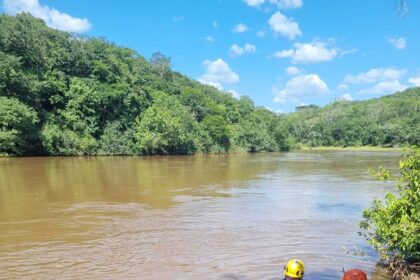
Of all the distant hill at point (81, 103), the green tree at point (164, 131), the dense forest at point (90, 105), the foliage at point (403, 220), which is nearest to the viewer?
the foliage at point (403, 220)

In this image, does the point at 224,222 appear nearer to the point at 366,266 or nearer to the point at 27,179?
the point at 366,266

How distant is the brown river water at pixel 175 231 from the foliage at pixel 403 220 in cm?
68

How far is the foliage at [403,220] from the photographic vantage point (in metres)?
7.65

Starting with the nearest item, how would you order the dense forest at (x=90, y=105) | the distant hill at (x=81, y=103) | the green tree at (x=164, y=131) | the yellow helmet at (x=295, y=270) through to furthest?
the yellow helmet at (x=295, y=270), the distant hill at (x=81, y=103), the dense forest at (x=90, y=105), the green tree at (x=164, y=131)

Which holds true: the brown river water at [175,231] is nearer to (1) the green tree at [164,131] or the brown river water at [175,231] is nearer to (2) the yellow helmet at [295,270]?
(2) the yellow helmet at [295,270]

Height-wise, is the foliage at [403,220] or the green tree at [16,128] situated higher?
the green tree at [16,128]

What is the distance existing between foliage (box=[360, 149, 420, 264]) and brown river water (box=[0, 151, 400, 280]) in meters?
0.68

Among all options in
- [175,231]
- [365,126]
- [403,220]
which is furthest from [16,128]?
[365,126]

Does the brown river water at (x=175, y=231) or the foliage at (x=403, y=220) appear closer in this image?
the foliage at (x=403, y=220)

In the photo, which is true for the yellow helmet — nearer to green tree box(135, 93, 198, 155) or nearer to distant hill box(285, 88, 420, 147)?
green tree box(135, 93, 198, 155)

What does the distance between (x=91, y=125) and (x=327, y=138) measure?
86765 mm

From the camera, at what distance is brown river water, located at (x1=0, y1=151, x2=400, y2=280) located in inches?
352

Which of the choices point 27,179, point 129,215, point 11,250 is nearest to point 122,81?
point 27,179

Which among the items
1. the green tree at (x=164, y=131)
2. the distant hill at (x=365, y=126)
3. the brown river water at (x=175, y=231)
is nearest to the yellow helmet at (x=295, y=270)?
the brown river water at (x=175, y=231)
